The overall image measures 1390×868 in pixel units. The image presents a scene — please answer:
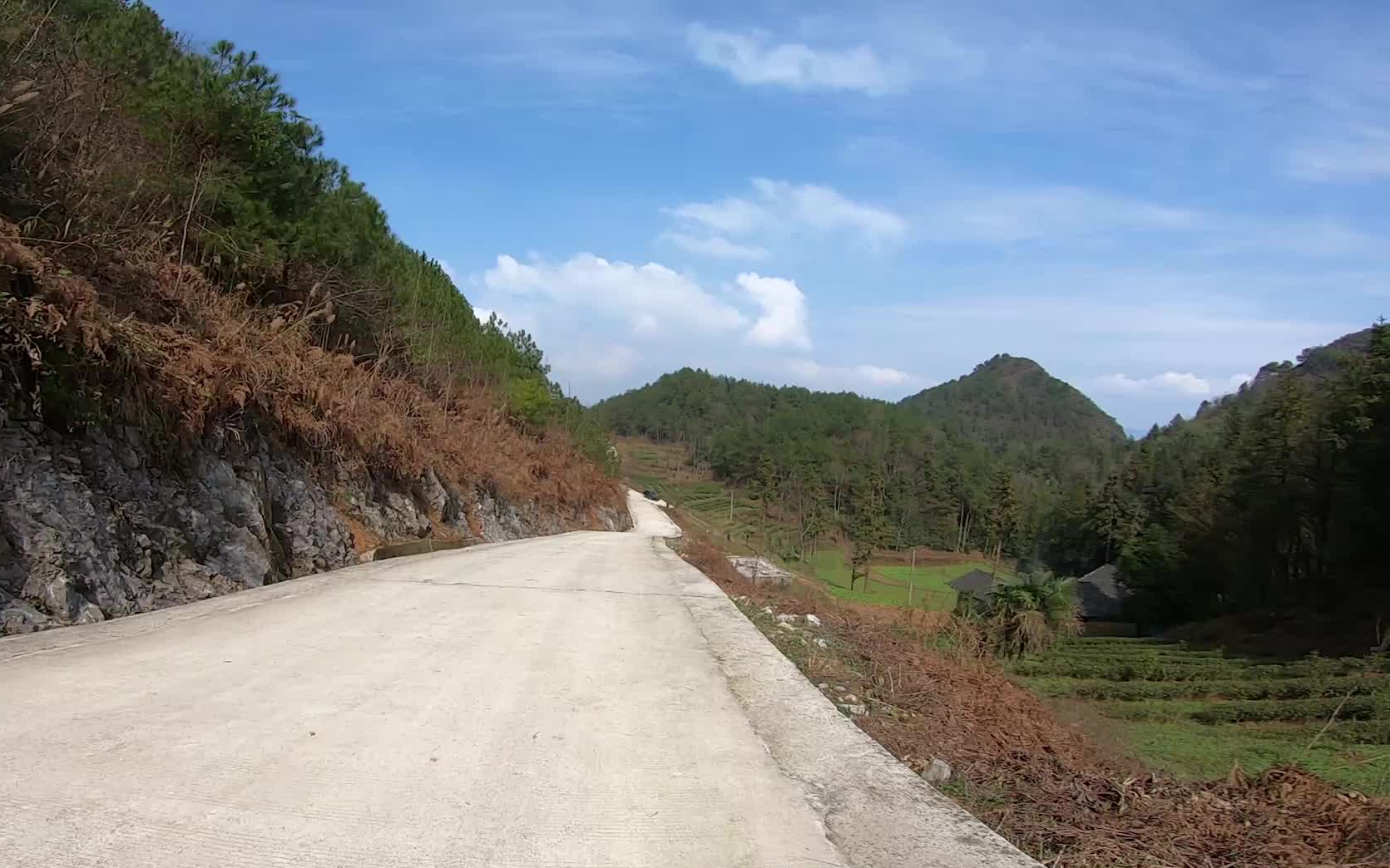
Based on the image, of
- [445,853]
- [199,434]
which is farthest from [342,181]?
[445,853]

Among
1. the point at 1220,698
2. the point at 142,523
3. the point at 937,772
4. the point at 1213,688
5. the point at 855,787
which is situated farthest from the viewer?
the point at 1213,688

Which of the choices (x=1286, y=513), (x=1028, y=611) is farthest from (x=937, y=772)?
(x=1286, y=513)

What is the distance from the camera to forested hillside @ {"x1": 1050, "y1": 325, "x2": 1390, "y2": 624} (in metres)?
42.7

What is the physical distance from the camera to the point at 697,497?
456 ft

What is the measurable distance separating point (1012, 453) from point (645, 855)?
202249mm

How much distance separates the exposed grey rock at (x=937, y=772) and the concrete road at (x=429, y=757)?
341 millimetres

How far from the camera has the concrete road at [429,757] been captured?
10.7ft

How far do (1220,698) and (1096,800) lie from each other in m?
37.8

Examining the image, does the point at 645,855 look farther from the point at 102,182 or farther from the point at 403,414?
the point at 403,414

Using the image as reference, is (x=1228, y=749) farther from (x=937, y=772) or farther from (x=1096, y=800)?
(x=1096, y=800)

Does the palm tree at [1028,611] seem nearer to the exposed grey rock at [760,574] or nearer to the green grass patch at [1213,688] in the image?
the green grass patch at [1213,688]

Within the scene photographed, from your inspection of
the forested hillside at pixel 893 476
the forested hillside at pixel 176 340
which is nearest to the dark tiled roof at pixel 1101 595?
the forested hillside at pixel 893 476

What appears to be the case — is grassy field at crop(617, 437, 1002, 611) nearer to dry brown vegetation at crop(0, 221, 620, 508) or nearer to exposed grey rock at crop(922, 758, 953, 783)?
dry brown vegetation at crop(0, 221, 620, 508)

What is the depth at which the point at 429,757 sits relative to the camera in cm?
425
